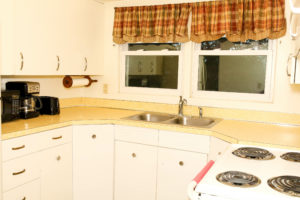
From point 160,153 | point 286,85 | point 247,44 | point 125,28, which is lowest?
point 160,153

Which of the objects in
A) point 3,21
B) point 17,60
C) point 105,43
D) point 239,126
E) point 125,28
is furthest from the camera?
point 105,43

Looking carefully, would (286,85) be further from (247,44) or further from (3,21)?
(3,21)

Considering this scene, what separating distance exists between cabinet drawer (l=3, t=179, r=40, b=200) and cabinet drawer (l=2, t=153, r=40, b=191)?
4 cm

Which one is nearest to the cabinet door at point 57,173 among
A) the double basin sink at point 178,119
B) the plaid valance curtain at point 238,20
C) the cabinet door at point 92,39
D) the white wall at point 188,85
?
the double basin sink at point 178,119

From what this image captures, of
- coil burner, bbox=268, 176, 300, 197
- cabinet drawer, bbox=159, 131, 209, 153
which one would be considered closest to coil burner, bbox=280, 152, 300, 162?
coil burner, bbox=268, 176, 300, 197

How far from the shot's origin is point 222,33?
9.33 feet

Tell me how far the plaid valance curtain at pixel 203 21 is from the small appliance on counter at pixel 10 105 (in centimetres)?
136

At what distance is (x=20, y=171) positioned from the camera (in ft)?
7.09

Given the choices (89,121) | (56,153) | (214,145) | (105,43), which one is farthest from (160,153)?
(105,43)

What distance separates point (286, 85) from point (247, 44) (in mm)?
563

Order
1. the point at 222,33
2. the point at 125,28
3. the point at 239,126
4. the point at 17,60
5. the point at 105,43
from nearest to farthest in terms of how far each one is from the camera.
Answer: the point at 17,60, the point at 239,126, the point at 222,33, the point at 125,28, the point at 105,43

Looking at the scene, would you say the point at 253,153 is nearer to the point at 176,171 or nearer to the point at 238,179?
the point at 238,179

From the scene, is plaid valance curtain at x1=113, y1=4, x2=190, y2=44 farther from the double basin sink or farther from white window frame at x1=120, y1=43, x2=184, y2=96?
the double basin sink

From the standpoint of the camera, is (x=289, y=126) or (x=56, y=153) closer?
(x=56, y=153)
